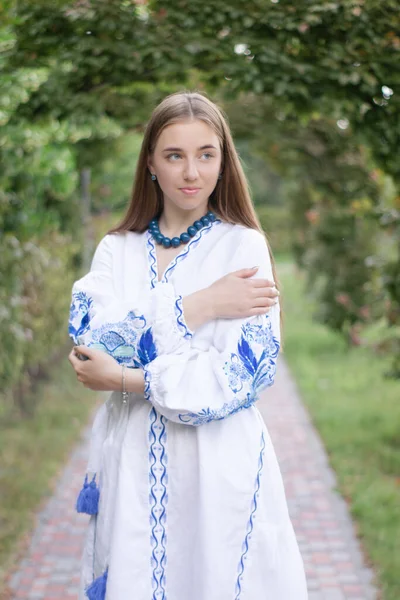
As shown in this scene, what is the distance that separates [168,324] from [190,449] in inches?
13.3

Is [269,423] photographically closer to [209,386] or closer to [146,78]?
[146,78]

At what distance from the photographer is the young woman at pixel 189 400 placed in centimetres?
189

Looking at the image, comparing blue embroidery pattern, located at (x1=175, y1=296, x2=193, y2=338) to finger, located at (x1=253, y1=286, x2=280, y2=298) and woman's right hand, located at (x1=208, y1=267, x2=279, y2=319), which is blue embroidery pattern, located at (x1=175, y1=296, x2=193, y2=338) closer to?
woman's right hand, located at (x1=208, y1=267, x2=279, y2=319)

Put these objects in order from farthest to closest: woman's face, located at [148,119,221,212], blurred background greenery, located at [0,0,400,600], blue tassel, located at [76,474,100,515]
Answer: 1. blurred background greenery, located at [0,0,400,600]
2. blue tassel, located at [76,474,100,515]
3. woman's face, located at [148,119,221,212]

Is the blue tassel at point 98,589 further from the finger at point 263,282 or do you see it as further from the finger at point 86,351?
the finger at point 263,282

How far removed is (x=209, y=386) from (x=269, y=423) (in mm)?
5163

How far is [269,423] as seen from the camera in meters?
6.89

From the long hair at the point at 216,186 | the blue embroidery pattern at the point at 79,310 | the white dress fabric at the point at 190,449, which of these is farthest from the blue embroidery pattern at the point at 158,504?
the long hair at the point at 216,186

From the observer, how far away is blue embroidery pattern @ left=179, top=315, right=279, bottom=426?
6.04 feet

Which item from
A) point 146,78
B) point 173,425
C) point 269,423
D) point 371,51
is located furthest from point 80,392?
point 173,425

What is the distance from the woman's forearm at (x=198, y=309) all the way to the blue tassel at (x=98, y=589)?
0.73m

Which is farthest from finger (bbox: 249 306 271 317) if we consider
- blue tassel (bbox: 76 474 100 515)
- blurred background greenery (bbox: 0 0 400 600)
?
blurred background greenery (bbox: 0 0 400 600)

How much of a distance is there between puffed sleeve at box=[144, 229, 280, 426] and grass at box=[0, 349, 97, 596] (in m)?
2.38

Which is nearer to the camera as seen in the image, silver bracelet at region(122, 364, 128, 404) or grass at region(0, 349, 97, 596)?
silver bracelet at region(122, 364, 128, 404)
